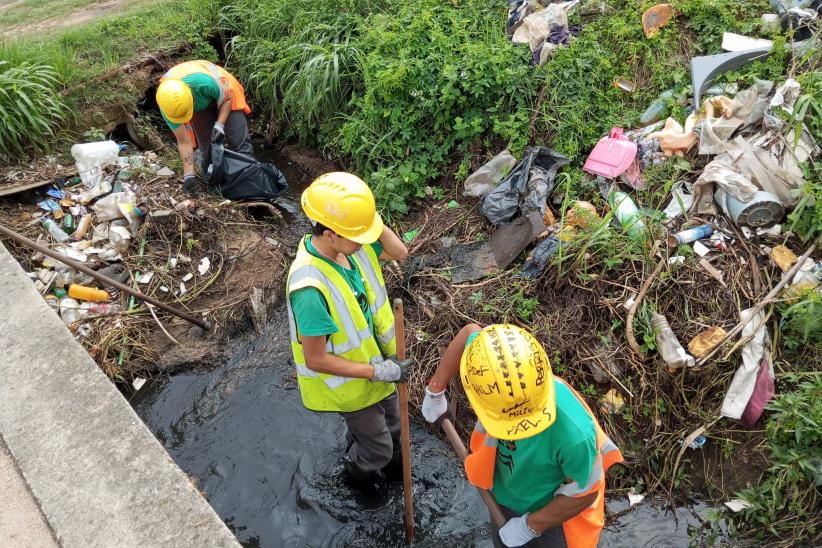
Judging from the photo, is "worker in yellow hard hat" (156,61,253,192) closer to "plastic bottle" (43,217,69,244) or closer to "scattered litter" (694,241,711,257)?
"plastic bottle" (43,217,69,244)

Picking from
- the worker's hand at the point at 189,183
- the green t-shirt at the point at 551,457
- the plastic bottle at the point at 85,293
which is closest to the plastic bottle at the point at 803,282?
the green t-shirt at the point at 551,457

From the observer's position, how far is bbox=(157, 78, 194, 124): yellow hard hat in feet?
14.1

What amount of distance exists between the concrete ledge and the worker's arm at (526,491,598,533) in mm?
1277

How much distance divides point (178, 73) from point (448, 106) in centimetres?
236

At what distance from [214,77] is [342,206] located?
3261 millimetres

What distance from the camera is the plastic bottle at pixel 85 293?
4359 mm

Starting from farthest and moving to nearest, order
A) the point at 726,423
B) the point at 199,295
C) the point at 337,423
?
the point at 199,295 < the point at 337,423 < the point at 726,423

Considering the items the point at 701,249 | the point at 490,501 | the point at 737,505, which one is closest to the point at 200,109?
the point at 490,501

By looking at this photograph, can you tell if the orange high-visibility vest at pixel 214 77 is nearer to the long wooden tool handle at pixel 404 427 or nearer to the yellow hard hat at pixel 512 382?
the long wooden tool handle at pixel 404 427

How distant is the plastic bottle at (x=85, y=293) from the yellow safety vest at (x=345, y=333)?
2.58 meters

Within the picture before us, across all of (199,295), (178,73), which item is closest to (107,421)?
(199,295)

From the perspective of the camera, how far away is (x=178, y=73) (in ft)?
15.2

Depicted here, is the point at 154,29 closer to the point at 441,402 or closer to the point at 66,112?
the point at 66,112

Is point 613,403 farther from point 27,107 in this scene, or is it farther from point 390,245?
point 27,107
